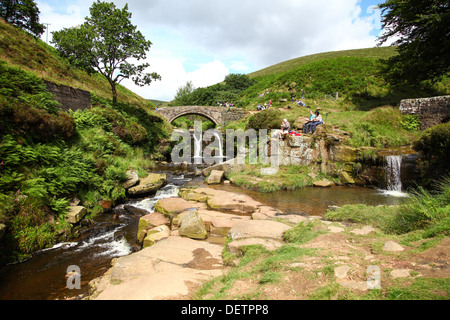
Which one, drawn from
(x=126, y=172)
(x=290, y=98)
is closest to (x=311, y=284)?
(x=126, y=172)

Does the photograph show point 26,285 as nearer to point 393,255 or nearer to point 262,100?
point 393,255

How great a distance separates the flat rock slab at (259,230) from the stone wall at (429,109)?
52.9 ft

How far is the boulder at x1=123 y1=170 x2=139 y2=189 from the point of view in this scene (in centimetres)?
1092

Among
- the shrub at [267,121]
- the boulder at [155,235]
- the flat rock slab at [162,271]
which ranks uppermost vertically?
the shrub at [267,121]

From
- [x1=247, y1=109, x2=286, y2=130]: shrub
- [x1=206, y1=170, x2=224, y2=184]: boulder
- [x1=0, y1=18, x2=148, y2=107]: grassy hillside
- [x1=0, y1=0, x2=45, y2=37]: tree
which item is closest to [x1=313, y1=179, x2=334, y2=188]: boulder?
[x1=206, y1=170, x2=224, y2=184]: boulder

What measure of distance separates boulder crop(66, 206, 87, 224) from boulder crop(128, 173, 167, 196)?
2.91m

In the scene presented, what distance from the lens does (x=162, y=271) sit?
3.76m

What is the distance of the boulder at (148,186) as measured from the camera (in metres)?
10.9

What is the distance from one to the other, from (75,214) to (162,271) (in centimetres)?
554

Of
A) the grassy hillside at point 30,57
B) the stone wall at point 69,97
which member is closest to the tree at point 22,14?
the grassy hillside at point 30,57

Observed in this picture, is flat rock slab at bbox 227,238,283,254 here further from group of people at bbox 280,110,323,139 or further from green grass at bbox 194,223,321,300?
group of people at bbox 280,110,323,139

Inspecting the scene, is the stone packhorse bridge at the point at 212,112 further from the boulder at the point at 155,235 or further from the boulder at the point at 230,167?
the boulder at the point at 155,235

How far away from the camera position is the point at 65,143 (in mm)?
9852

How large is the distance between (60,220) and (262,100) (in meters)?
30.8
